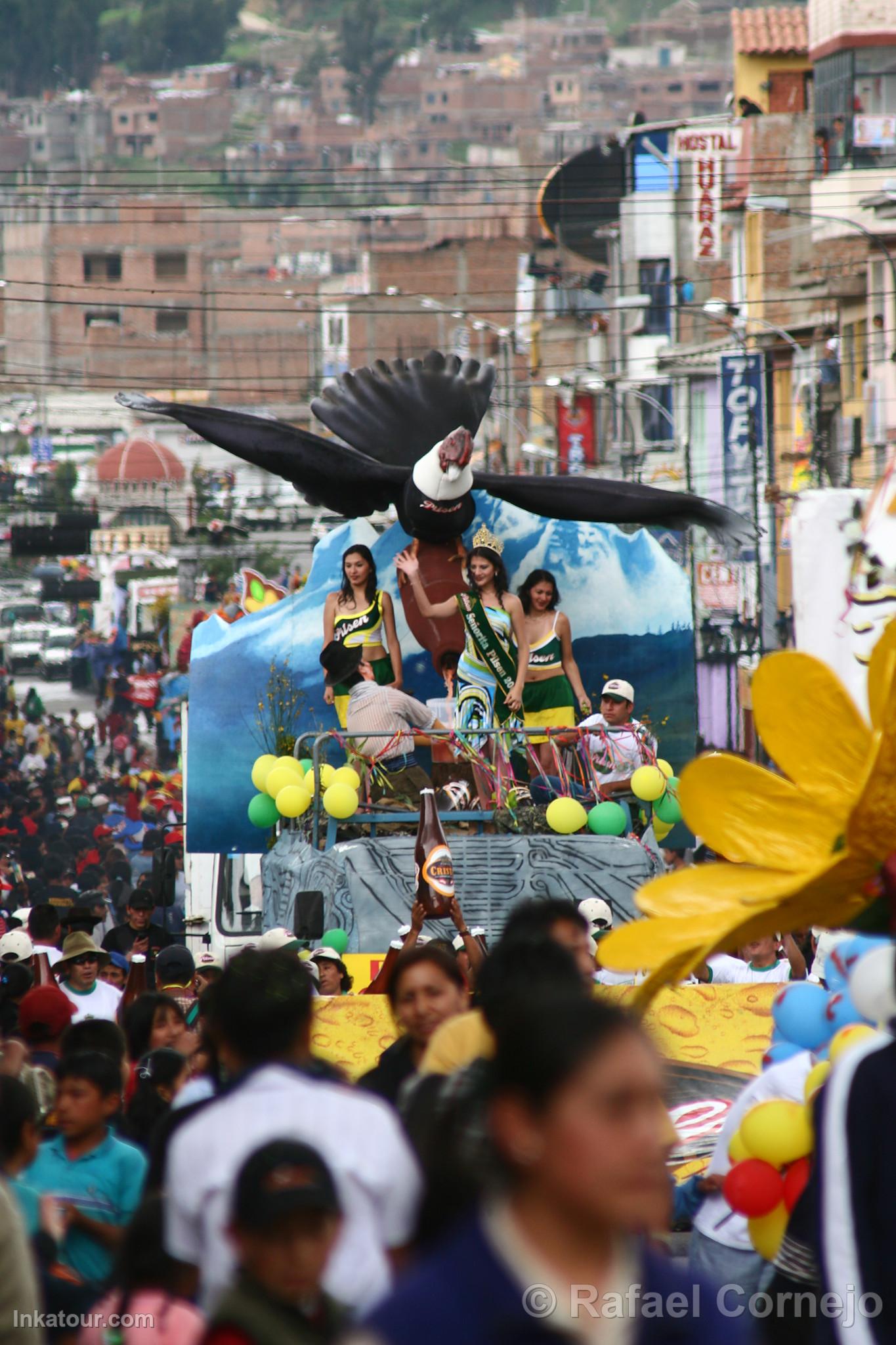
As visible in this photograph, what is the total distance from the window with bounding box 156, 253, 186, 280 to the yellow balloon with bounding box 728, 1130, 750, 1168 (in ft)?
473

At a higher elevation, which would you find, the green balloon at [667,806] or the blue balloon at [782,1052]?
the blue balloon at [782,1052]

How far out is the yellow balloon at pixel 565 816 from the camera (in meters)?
13.6

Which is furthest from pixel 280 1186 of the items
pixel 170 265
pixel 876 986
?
pixel 170 265

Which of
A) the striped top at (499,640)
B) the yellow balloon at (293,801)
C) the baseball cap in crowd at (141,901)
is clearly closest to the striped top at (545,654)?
the striped top at (499,640)

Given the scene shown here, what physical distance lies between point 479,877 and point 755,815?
7.67 metres

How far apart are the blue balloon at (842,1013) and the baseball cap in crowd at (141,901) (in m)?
7.33

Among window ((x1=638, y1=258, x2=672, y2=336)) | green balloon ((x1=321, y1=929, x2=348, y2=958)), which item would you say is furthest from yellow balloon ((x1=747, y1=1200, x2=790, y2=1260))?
Answer: window ((x1=638, y1=258, x2=672, y2=336))

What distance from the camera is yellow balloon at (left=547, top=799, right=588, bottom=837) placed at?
13.6m

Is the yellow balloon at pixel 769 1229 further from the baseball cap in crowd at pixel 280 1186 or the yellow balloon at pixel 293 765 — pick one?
the yellow balloon at pixel 293 765

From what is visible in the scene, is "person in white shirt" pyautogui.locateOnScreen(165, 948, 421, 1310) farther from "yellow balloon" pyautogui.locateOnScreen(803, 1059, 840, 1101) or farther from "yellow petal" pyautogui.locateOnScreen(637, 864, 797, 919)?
"yellow balloon" pyautogui.locateOnScreen(803, 1059, 840, 1101)

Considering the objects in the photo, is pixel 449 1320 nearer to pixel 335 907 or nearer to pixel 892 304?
pixel 335 907

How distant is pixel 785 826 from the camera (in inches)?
221

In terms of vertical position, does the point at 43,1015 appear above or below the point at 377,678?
below

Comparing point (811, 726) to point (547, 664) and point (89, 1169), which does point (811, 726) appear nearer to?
point (89, 1169)
